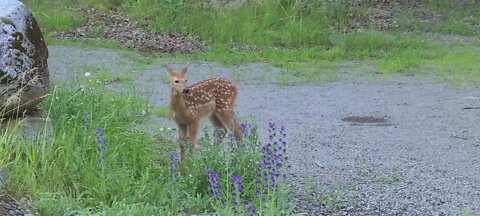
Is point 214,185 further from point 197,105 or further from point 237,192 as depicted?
point 197,105

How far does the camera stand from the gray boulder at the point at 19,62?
321 inches

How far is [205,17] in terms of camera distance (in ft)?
62.4

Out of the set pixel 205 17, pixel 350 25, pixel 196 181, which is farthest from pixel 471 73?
pixel 196 181

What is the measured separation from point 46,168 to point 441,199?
348 cm

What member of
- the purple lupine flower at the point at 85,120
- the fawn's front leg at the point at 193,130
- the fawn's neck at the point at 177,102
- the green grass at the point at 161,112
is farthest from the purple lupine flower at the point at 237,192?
the green grass at the point at 161,112

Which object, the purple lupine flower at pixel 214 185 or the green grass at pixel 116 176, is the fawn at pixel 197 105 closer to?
the green grass at pixel 116 176

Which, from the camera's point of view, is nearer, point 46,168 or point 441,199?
point 46,168

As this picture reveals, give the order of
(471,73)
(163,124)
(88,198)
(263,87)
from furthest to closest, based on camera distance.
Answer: (471,73) → (263,87) → (163,124) → (88,198)

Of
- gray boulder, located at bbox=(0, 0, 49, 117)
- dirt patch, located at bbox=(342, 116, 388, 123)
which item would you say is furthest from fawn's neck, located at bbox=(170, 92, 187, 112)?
dirt patch, located at bbox=(342, 116, 388, 123)

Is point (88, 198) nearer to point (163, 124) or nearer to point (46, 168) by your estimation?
point (46, 168)

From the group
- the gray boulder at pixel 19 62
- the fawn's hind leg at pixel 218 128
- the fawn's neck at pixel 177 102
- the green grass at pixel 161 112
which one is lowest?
the green grass at pixel 161 112

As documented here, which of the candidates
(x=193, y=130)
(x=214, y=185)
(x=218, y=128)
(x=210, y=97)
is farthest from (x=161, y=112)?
(x=214, y=185)

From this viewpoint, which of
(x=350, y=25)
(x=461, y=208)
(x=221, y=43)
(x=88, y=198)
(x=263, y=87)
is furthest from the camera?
(x=350, y=25)

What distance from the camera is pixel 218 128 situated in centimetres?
945
